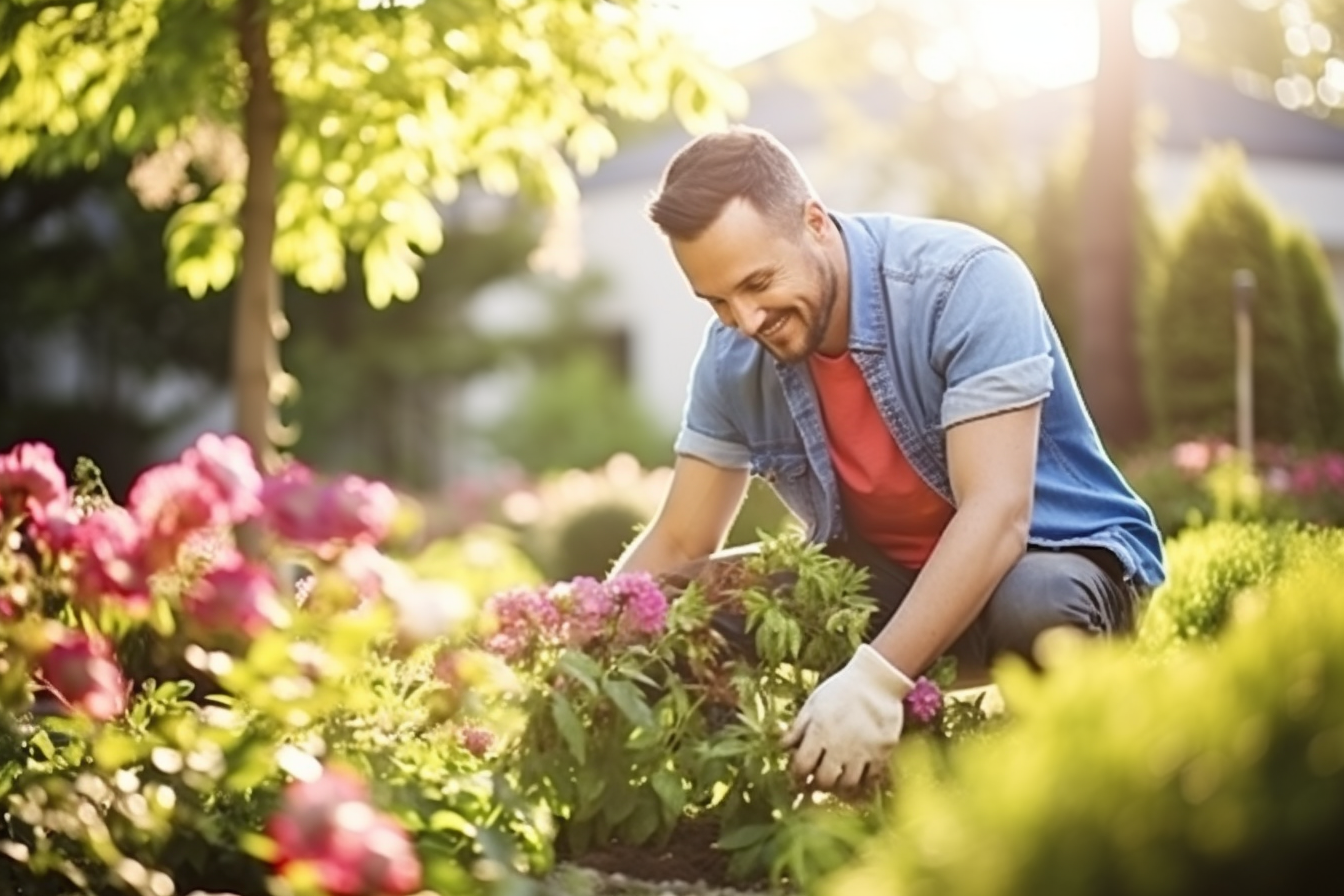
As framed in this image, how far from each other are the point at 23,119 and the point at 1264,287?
851cm

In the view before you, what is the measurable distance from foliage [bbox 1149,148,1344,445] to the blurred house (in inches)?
397

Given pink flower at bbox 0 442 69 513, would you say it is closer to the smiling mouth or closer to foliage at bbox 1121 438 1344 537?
the smiling mouth

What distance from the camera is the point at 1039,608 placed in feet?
10.4

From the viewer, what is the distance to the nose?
3.26 metres

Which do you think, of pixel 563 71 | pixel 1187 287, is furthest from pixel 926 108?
pixel 563 71

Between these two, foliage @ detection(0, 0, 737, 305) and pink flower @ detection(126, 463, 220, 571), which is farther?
foliage @ detection(0, 0, 737, 305)

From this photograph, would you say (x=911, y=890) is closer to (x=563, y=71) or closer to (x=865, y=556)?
(x=865, y=556)

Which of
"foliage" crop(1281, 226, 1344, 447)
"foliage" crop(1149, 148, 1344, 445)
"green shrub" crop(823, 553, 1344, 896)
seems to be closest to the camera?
"green shrub" crop(823, 553, 1344, 896)

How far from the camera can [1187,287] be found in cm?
1211

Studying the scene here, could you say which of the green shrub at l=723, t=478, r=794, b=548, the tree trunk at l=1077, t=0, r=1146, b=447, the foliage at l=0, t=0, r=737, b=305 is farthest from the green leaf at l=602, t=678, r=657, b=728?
the tree trunk at l=1077, t=0, r=1146, b=447

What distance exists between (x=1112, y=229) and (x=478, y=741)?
9.32 m

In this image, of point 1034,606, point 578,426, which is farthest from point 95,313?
point 1034,606

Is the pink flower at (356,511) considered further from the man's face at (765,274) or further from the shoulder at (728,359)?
the shoulder at (728,359)

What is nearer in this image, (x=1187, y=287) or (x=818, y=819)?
(x=818, y=819)
